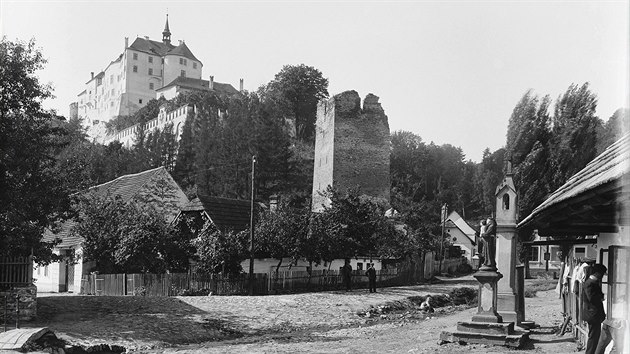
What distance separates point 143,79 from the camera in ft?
436

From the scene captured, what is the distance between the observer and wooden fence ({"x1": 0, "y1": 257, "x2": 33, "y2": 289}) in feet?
62.2

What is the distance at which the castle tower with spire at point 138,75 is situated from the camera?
131 m

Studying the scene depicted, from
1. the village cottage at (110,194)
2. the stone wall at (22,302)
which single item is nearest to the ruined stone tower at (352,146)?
the village cottage at (110,194)

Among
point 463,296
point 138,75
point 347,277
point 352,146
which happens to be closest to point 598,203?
point 463,296

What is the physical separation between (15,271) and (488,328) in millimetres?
13221

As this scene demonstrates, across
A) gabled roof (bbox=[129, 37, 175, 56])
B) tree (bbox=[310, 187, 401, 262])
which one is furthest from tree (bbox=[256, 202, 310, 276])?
gabled roof (bbox=[129, 37, 175, 56])

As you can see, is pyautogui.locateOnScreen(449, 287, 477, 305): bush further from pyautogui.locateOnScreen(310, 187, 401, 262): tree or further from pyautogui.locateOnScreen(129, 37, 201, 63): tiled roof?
pyautogui.locateOnScreen(129, 37, 201, 63): tiled roof

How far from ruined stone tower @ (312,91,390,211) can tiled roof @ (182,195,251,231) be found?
69.4ft

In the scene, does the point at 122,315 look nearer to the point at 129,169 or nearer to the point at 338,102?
the point at 338,102

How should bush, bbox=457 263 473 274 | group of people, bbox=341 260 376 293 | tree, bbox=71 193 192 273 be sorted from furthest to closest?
bush, bbox=457 263 473 274 → group of people, bbox=341 260 376 293 → tree, bbox=71 193 192 273

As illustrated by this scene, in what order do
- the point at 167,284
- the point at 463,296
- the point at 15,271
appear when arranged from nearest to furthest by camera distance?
the point at 15,271, the point at 167,284, the point at 463,296

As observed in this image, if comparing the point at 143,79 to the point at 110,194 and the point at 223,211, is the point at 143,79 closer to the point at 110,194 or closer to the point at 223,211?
the point at 110,194

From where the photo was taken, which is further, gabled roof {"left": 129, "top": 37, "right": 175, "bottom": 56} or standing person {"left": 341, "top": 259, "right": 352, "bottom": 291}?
gabled roof {"left": 129, "top": 37, "right": 175, "bottom": 56}

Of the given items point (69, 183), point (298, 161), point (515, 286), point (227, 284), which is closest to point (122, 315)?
point (69, 183)
